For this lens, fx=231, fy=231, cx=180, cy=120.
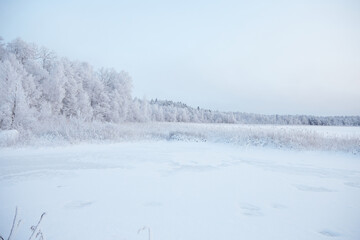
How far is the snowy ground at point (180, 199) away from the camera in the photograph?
337 centimetres

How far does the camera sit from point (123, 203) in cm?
446

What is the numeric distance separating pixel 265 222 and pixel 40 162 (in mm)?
7978

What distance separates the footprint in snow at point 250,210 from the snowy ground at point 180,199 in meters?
0.02

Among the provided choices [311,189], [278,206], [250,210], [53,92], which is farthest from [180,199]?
[53,92]

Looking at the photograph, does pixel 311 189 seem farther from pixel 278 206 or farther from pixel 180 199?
pixel 180 199

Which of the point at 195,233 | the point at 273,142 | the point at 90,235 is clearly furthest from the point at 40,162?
the point at 273,142

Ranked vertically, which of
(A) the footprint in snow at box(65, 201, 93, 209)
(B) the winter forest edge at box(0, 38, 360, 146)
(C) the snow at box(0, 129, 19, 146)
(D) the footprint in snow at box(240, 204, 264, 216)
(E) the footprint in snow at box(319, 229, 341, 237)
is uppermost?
(B) the winter forest edge at box(0, 38, 360, 146)

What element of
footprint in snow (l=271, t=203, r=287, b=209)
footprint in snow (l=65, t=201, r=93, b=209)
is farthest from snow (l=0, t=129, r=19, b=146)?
footprint in snow (l=271, t=203, r=287, b=209)

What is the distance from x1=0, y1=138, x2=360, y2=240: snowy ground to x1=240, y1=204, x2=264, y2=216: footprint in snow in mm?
18

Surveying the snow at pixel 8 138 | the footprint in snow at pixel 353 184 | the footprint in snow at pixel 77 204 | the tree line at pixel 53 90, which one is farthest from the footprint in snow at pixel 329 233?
the tree line at pixel 53 90

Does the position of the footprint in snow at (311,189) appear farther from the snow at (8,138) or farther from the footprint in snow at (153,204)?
the snow at (8,138)

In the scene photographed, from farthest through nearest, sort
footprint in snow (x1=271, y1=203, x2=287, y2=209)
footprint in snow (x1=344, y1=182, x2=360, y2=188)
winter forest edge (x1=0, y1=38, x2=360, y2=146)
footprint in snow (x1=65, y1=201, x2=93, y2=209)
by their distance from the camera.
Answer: winter forest edge (x1=0, y1=38, x2=360, y2=146)
footprint in snow (x1=344, y1=182, x2=360, y2=188)
footprint in snow (x1=271, y1=203, x2=287, y2=209)
footprint in snow (x1=65, y1=201, x2=93, y2=209)

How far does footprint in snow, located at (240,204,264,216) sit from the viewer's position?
4.08m

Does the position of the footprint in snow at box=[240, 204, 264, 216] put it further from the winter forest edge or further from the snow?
the winter forest edge
